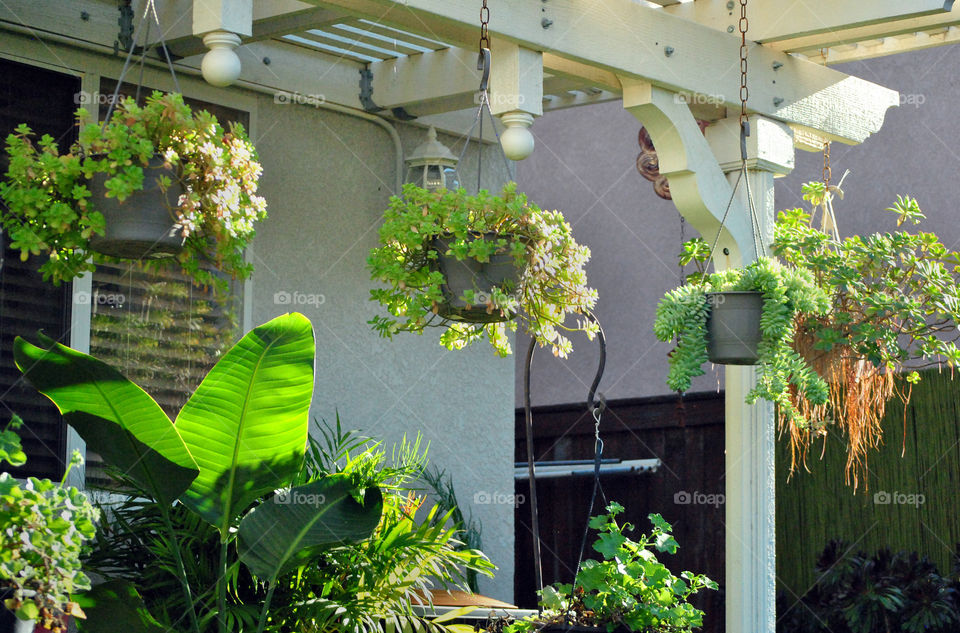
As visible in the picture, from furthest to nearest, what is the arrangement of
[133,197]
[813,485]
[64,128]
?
1. [813,485]
2. [64,128]
3. [133,197]

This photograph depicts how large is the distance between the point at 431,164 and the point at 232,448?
284 centimetres

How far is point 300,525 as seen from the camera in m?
4.61

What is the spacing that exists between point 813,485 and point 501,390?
93.7 inches

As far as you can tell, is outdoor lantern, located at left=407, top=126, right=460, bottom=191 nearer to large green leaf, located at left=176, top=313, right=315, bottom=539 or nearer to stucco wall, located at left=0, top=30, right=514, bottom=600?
stucco wall, located at left=0, top=30, right=514, bottom=600

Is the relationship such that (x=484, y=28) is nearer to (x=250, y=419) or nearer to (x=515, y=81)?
(x=515, y=81)

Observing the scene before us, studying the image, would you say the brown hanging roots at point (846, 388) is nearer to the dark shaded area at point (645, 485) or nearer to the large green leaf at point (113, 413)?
the large green leaf at point (113, 413)

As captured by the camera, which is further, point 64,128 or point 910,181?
point 910,181

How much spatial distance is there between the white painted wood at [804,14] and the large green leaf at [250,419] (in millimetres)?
2928

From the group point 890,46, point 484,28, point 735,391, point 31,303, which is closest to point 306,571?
point 31,303

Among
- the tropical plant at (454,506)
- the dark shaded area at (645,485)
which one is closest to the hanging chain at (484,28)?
the tropical plant at (454,506)

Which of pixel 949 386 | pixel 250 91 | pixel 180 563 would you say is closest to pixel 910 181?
pixel 949 386

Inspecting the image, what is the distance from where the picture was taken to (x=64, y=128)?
5.86m

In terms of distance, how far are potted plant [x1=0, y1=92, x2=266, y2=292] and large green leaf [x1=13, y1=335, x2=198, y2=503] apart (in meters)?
0.29

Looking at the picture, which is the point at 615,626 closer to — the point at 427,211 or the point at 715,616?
the point at 427,211
